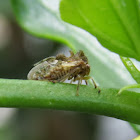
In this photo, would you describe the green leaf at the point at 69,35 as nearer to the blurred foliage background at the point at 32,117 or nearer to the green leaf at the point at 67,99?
the green leaf at the point at 67,99

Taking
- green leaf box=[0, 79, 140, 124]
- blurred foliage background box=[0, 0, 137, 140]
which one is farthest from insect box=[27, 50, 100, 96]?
blurred foliage background box=[0, 0, 137, 140]

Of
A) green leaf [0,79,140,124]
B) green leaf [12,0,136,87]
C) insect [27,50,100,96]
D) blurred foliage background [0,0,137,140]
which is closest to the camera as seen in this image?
green leaf [0,79,140,124]

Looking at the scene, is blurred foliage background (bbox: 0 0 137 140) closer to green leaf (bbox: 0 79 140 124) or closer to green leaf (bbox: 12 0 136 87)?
green leaf (bbox: 12 0 136 87)

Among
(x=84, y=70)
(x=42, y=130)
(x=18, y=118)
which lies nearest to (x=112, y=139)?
(x=42, y=130)

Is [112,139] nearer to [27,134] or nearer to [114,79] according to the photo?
[27,134]

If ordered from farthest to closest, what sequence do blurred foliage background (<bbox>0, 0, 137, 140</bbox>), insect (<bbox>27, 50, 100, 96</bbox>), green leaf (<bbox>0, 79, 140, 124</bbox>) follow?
blurred foliage background (<bbox>0, 0, 137, 140</bbox>) < insect (<bbox>27, 50, 100, 96</bbox>) < green leaf (<bbox>0, 79, 140, 124</bbox>)

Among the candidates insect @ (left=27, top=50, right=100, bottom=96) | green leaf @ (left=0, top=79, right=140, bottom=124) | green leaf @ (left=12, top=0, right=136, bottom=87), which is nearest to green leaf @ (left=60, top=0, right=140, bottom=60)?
green leaf @ (left=0, top=79, right=140, bottom=124)

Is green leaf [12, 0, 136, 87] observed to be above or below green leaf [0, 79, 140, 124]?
above

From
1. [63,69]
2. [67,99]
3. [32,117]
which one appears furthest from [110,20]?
[32,117]

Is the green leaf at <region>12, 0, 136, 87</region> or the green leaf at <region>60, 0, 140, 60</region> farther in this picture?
the green leaf at <region>12, 0, 136, 87</region>
